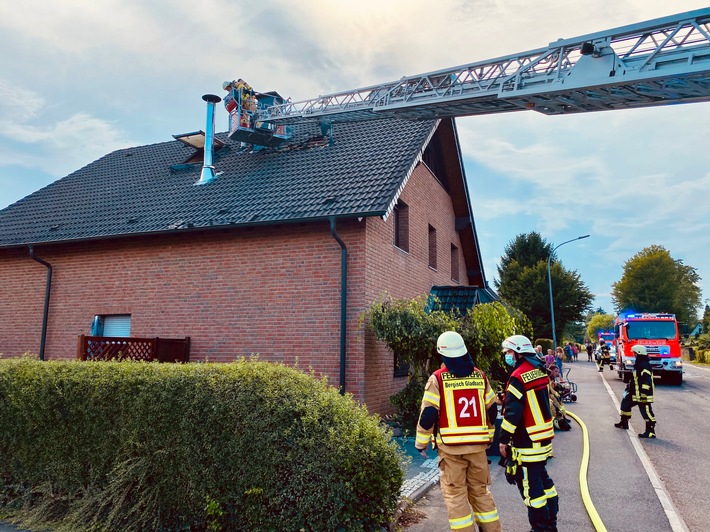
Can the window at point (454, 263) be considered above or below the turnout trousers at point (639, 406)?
above

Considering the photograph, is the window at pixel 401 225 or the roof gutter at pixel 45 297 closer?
the roof gutter at pixel 45 297

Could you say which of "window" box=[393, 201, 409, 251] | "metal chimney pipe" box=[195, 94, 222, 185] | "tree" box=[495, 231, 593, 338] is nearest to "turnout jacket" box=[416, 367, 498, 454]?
"window" box=[393, 201, 409, 251]

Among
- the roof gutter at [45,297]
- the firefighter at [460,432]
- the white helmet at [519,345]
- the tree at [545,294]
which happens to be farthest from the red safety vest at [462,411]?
the tree at [545,294]

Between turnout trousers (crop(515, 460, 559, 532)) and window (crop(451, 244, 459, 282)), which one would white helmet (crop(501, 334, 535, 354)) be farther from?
window (crop(451, 244, 459, 282))

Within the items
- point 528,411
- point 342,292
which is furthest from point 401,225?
point 528,411

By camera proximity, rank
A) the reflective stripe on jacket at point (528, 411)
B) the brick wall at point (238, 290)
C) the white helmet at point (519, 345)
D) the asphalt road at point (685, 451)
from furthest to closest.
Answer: the brick wall at point (238, 290) → the asphalt road at point (685, 451) → the white helmet at point (519, 345) → the reflective stripe on jacket at point (528, 411)

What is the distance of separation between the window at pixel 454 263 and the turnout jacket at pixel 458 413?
40.3ft

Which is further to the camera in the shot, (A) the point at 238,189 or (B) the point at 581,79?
(A) the point at 238,189

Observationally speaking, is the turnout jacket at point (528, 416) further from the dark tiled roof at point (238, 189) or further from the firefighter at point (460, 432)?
the dark tiled roof at point (238, 189)

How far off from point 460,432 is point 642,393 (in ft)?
24.0

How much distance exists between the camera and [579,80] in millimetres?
8008

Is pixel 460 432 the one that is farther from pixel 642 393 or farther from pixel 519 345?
pixel 642 393

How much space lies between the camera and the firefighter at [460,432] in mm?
4578

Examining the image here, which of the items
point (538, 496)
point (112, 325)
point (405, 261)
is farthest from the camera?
point (405, 261)
